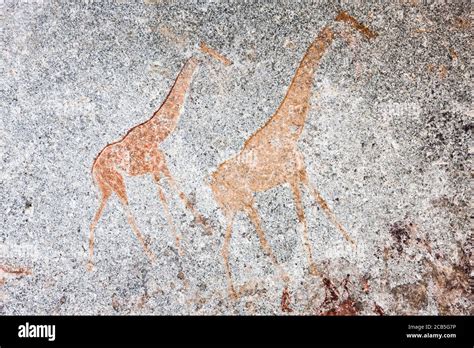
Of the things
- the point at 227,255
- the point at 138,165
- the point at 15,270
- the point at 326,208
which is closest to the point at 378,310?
the point at 326,208

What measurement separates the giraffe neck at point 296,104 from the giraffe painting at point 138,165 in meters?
0.35

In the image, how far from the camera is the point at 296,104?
1440 mm

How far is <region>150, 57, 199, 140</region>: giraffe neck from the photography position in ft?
4.75

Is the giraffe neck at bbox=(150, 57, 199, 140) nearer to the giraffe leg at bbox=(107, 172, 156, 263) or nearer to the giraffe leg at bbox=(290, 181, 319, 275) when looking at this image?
the giraffe leg at bbox=(107, 172, 156, 263)

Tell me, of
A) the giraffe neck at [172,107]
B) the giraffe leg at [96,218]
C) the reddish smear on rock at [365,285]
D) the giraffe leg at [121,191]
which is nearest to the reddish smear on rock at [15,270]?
the giraffe leg at [96,218]

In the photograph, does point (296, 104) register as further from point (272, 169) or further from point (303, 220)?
point (303, 220)

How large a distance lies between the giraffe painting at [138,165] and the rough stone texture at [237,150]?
25 millimetres

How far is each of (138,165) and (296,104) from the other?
595 mm

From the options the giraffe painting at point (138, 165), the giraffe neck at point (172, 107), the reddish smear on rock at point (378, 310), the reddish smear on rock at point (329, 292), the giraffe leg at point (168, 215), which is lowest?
the reddish smear on rock at point (378, 310)

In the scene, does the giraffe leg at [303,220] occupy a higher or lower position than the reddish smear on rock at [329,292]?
higher

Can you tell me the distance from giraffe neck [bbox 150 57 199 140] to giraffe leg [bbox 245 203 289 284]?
1.31ft

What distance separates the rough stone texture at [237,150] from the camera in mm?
1411

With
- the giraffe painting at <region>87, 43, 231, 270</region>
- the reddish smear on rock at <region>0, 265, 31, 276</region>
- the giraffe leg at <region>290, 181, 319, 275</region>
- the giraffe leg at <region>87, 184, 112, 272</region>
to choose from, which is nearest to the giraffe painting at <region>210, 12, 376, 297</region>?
the giraffe leg at <region>290, 181, 319, 275</region>

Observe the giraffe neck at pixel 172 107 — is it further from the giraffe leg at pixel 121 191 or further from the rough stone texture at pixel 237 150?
the giraffe leg at pixel 121 191
